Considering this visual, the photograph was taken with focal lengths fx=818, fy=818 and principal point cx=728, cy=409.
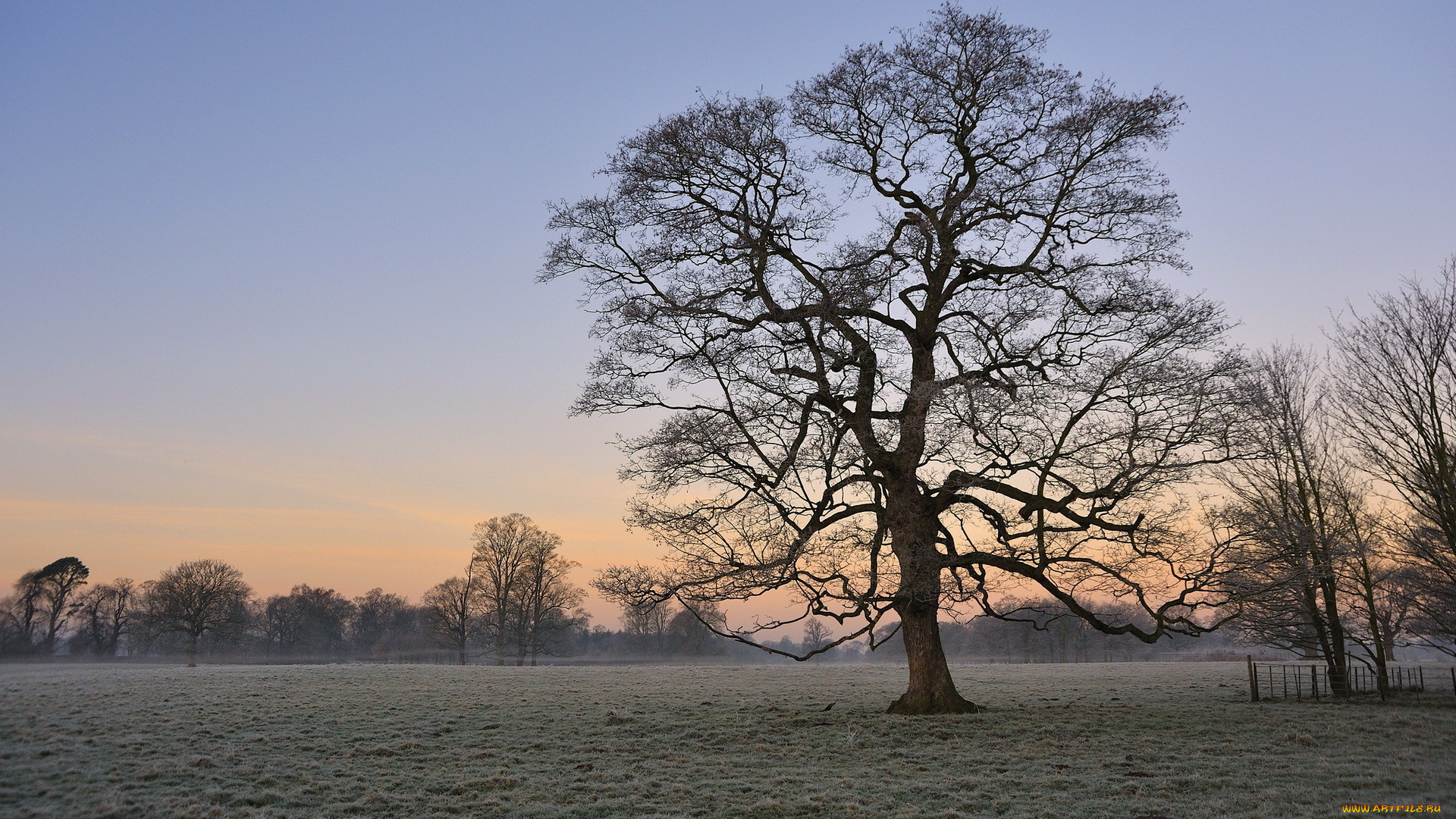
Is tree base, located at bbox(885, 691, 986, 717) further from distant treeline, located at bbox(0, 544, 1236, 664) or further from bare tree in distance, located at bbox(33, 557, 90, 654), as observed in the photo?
bare tree in distance, located at bbox(33, 557, 90, 654)

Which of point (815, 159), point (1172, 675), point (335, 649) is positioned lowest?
point (335, 649)

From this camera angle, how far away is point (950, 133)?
56.3ft

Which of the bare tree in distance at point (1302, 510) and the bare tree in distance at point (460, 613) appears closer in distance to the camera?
the bare tree in distance at point (1302, 510)

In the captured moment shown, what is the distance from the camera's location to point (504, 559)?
2434 inches

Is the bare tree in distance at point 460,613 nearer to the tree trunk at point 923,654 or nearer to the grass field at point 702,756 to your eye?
the grass field at point 702,756

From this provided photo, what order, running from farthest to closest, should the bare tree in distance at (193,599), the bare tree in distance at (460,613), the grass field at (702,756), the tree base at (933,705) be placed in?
1. the bare tree in distance at (460,613)
2. the bare tree in distance at (193,599)
3. the tree base at (933,705)
4. the grass field at (702,756)

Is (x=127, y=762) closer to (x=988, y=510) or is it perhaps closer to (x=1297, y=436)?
(x=988, y=510)

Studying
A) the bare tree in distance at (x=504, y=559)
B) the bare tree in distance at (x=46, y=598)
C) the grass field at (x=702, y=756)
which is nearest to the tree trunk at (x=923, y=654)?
the grass field at (x=702, y=756)

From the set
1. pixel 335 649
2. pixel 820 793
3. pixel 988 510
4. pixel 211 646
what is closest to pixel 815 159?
pixel 988 510

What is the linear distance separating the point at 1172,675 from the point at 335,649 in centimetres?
9065

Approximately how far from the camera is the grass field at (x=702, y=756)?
9.79m

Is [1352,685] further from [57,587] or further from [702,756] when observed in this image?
[57,587]

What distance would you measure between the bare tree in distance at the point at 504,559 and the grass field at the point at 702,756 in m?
38.8

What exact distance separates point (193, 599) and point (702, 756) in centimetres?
5697
